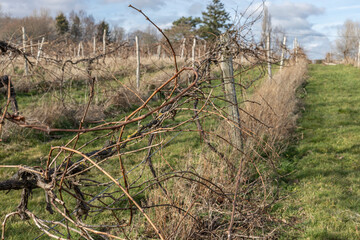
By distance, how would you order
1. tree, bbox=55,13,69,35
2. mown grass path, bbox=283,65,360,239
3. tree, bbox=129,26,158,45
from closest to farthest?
mown grass path, bbox=283,65,360,239 < tree, bbox=129,26,158,45 < tree, bbox=55,13,69,35


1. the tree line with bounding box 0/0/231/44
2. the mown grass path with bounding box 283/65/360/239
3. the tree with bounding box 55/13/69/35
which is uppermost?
the tree with bounding box 55/13/69/35

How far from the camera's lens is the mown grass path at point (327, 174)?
135 inches

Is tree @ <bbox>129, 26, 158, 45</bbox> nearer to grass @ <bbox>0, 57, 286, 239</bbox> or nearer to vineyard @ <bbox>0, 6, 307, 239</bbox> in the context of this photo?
vineyard @ <bbox>0, 6, 307, 239</bbox>

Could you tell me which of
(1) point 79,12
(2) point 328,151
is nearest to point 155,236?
(2) point 328,151

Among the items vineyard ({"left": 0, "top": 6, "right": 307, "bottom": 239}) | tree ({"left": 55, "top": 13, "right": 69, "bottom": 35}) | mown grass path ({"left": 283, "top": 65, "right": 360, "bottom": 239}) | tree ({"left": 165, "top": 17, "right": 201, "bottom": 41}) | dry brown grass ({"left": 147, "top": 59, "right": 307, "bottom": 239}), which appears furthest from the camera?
tree ({"left": 55, "top": 13, "right": 69, "bottom": 35})

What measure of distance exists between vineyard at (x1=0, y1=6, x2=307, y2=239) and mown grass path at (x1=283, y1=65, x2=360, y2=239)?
1.06ft

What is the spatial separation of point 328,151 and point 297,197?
7.35 feet

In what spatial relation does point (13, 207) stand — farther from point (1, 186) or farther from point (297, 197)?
point (297, 197)

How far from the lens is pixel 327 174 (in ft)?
16.0

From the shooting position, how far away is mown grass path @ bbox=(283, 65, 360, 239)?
11.3 feet

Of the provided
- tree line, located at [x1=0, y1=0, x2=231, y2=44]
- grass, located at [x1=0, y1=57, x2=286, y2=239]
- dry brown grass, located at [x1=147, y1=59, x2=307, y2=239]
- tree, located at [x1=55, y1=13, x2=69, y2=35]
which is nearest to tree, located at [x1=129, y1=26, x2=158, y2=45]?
tree line, located at [x1=0, y1=0, x2=231, y2=44]

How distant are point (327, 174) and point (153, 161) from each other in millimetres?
2833

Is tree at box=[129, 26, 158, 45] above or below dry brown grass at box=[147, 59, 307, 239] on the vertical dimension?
above

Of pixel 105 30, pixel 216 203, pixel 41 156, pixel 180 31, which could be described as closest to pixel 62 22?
pixel 105 30
